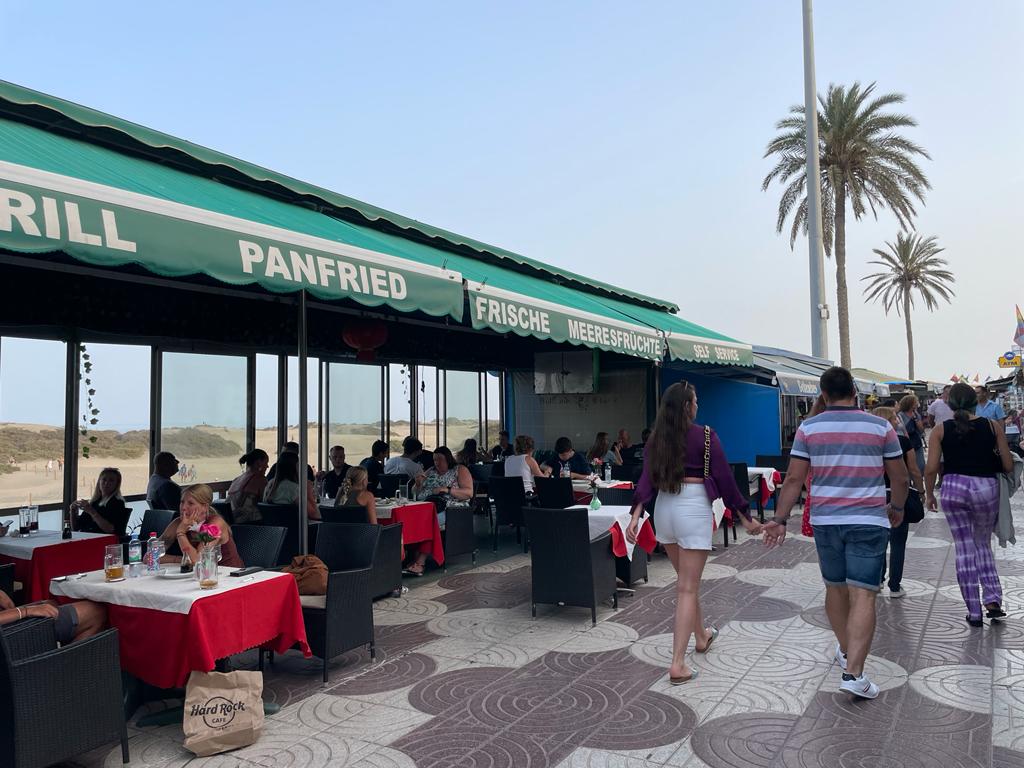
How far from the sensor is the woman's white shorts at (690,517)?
163 inches

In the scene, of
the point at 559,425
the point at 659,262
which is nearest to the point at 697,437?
the point at 559,425

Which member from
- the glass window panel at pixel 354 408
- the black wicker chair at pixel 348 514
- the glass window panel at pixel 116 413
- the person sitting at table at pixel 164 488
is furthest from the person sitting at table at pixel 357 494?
the glass window panel at pixel 354 408

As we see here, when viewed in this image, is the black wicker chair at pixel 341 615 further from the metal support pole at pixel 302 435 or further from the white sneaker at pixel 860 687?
the white sneaker at pixel 860 687

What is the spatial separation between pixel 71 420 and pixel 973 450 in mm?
8780

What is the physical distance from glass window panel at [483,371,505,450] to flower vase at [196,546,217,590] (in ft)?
40.5

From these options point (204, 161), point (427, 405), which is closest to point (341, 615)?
point (204, 161)

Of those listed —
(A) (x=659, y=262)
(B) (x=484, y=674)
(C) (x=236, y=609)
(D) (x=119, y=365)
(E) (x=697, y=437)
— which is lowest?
(B) (x=484, y=674)

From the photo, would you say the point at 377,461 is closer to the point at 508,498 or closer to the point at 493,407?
the point at 508,498

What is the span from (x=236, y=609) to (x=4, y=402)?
5.76 meters

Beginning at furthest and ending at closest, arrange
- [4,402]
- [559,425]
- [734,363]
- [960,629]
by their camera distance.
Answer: [559,425] < [734,363] < [4,402] < [960,629]

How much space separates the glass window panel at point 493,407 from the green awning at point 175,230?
401 inches

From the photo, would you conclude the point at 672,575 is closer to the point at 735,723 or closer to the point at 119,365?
the point at 735,723

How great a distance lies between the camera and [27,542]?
17.7 ft

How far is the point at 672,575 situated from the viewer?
276 inches
